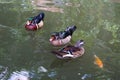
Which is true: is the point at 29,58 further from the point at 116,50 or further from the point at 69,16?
the point at 69,16

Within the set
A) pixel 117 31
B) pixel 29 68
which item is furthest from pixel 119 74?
pixel 117 31

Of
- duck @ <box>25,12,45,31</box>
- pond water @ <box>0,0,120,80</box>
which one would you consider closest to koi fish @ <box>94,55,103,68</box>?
pond water @ <box>0,0,120,80</box>

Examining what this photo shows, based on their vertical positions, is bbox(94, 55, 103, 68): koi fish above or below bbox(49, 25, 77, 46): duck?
below

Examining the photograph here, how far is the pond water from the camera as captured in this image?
7.76 m

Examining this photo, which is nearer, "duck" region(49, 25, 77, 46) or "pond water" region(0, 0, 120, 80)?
"pond water" region(0, 0, 120, 80)

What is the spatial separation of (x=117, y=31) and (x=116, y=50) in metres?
1.55

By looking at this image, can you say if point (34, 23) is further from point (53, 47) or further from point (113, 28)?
point (113, 28)

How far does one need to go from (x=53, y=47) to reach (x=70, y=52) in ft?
3.06

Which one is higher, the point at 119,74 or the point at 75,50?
the point at 75,50

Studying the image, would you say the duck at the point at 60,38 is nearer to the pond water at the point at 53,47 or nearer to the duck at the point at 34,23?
the pond water at the point at 53,47

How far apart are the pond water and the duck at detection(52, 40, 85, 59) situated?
0.16 metres

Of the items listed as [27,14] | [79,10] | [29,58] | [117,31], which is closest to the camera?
[29,58]

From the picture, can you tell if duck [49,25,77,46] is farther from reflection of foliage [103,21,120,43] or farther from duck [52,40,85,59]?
reflection of foliage [103,21,120,43]

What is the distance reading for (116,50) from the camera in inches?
356
